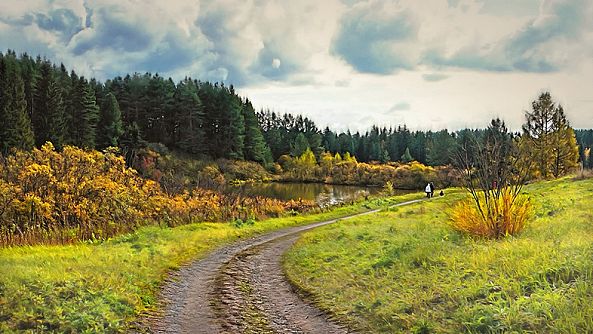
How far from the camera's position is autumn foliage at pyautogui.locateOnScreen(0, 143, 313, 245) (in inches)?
612

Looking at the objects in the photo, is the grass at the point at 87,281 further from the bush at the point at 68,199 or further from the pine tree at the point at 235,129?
the pine tree at the point at 235,129

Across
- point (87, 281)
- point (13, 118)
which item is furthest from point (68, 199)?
point (13, 118)

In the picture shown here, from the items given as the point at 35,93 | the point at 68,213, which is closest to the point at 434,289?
the point at 68,213

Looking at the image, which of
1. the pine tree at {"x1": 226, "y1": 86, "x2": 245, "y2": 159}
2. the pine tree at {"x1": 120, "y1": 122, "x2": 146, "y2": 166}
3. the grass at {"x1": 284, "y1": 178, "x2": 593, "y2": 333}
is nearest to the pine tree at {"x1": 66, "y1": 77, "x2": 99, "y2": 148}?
the pine tree at {"x1": 120, "y1": 122, "x2": 146, "y2": 166}

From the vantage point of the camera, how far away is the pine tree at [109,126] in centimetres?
6169

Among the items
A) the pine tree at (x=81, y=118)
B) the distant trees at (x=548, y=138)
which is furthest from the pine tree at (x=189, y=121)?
the distant trees at (x=548, y=138)

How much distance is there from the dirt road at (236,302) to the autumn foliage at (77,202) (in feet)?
18.9

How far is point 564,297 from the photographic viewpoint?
6211mm

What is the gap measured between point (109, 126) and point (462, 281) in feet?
204

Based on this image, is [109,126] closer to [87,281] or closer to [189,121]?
[189,121]

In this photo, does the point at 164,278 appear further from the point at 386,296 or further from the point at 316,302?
the point at 386,296

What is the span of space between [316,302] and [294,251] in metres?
5.55

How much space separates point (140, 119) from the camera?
79.2 meters

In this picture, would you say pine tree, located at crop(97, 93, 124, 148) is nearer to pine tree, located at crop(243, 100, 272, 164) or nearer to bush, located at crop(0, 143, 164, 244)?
pine tree, located at crop(243, 100, 272, 164)
